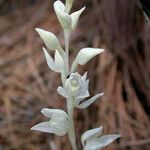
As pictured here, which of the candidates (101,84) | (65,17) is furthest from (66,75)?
(101,84)

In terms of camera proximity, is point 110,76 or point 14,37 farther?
point 14,37

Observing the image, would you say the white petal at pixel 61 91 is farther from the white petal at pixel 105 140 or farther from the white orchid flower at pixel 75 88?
the white petal at pixel 105 140

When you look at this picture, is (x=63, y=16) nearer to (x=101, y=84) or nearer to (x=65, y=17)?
(x=65, y=17)

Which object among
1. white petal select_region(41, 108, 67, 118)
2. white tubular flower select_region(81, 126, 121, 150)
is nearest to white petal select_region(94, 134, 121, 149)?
white tubular flower select_region(81, 126, 121, 150)

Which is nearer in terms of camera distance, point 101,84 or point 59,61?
point 59,61

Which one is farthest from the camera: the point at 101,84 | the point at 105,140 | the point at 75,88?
the point at 101,84

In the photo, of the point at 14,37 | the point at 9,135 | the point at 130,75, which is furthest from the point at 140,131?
the point at 14,37

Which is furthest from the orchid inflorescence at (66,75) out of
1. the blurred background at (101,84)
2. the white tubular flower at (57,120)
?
the blurred background at (101,84)

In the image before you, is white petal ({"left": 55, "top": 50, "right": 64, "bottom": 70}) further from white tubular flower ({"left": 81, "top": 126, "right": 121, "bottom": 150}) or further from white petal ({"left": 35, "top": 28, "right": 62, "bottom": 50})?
white tubular flower ({"left": 81, "top": 126, "right": 121, "bottom": 150})

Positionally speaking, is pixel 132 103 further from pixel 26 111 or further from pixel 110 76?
pixel 26 111
